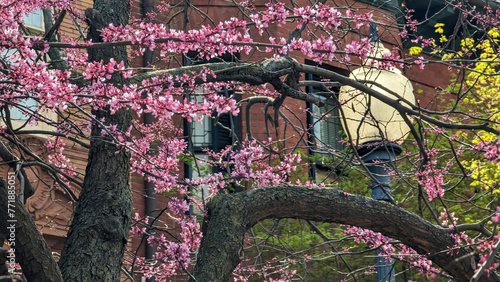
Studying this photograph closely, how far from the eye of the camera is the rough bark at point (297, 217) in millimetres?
4820

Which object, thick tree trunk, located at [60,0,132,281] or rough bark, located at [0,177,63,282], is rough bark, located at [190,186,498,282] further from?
rough bark, located at [0,177,63,282]

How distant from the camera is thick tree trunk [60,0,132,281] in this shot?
15.4ft

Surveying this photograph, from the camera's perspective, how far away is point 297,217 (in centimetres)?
537

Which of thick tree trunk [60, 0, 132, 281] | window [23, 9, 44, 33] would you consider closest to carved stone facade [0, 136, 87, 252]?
window [23, 9, 44, 33]

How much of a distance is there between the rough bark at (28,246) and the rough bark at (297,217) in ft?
3.45

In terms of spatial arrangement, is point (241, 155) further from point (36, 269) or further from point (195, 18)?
point (195, 18)

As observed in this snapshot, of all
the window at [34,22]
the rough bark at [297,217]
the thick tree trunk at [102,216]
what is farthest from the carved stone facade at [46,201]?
the rough bark at [297,217]

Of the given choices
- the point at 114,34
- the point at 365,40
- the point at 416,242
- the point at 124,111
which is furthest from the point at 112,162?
the point at 416,242

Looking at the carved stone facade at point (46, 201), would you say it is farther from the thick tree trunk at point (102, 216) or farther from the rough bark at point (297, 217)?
the rough bark at point (297, 217)

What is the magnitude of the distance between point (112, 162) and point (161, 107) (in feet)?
4.10

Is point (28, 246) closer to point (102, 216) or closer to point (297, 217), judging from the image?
point (102, 216)

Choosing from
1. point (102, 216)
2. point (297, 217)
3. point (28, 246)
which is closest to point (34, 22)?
point (102, 216)

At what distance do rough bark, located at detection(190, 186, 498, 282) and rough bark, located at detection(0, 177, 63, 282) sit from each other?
1051 millimetres

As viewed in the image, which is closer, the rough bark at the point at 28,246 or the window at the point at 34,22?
the rough bark at the point at 28,246
